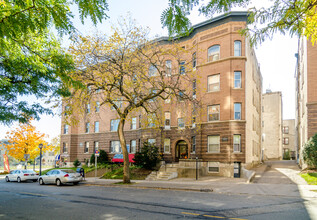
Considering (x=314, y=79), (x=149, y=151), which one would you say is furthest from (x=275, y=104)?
(x=149, y=151)

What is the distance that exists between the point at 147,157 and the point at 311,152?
14606 millimetres

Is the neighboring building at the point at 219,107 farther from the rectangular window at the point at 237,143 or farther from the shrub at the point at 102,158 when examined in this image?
the shrub at the point at 102,158

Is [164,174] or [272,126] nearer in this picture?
[164,174]

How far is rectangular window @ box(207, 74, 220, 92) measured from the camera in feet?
86.6

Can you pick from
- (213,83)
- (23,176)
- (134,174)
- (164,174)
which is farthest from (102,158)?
(213,83)

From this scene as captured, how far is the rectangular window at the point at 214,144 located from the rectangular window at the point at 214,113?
1805 millimetres

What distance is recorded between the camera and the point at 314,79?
2236 centimetres

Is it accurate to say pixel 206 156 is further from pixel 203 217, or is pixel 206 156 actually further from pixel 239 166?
pixel 203 217

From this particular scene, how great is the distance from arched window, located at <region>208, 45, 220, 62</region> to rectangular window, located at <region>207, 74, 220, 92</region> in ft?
6.12

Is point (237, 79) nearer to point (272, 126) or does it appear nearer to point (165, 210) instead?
point (165, 210)

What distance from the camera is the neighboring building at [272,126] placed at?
177 feet

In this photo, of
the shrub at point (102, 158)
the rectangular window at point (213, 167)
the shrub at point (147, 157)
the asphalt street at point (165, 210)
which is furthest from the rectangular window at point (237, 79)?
the shrub at point (102, 158)

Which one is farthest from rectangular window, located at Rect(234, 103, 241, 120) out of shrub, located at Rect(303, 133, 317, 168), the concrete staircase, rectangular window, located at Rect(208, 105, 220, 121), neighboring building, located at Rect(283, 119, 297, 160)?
neighboring building, located at Rect(283, 119, 297, 160)

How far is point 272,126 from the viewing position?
54812 mm
